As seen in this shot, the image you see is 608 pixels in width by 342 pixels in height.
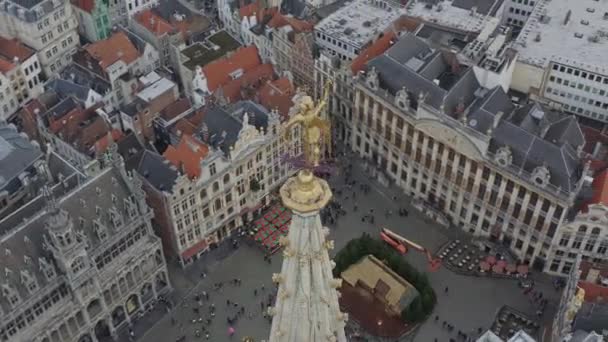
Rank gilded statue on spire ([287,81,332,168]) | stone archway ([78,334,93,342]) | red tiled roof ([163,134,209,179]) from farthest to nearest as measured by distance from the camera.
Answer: red tiled roof ([163,134,209,179])
stone archway ([78,334,93,342])
gilded statue on spire ([287,81,332,168])

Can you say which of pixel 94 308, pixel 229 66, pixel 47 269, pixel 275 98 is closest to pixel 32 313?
pixel 47 269

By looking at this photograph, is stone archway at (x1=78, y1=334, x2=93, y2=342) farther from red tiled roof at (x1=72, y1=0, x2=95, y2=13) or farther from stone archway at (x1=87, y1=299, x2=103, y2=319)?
red tiled roof at (x1=72, y1=0, x2=95, y2=13)

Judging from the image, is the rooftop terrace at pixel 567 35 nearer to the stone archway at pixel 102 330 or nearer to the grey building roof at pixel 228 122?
the grey building roof at pixel 228 122

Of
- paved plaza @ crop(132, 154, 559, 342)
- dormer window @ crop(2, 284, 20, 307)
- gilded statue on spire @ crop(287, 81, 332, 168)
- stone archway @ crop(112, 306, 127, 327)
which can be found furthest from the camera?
paved plaza @ crop(132, 154, 559, 342)

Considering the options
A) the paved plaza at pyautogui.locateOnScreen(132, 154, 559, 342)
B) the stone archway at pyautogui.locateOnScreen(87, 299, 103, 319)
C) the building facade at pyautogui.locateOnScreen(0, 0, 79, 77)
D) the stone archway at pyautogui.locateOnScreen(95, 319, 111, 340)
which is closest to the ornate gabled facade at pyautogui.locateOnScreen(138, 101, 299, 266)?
the paved plaza at pyautogui.locateOnScreen(132, 154, 559, 342)

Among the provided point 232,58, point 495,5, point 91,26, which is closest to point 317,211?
point 232,58

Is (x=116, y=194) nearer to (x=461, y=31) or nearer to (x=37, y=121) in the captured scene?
(x=37, y=121)
